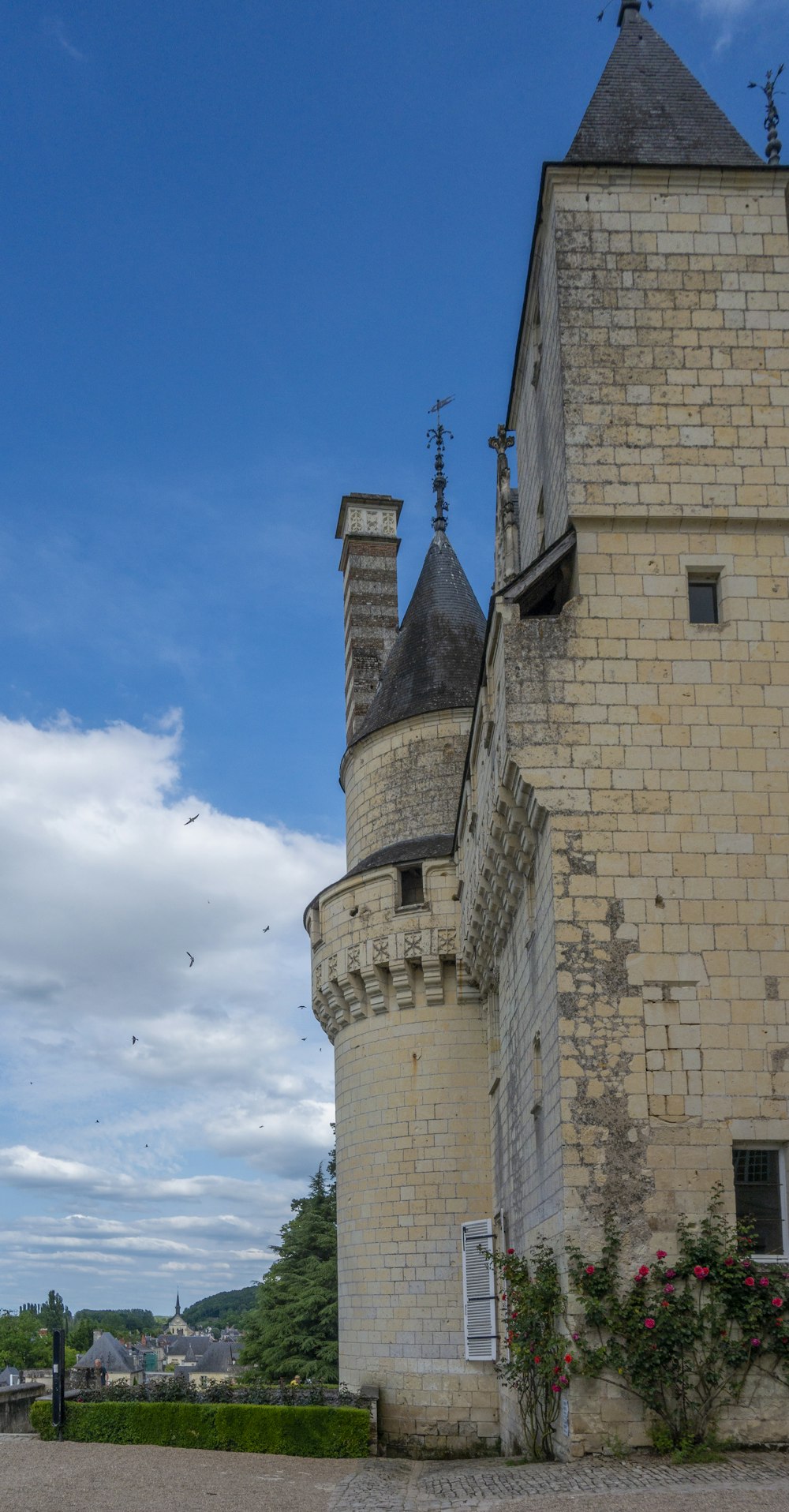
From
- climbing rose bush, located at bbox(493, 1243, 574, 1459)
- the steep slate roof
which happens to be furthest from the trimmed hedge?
the steep slate roof

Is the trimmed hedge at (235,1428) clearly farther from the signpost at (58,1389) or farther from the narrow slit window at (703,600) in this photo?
the narrow slit window at (703,600)

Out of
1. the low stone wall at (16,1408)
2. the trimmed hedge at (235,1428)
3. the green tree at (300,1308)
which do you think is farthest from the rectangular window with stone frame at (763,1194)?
the green tree at (300,1308)

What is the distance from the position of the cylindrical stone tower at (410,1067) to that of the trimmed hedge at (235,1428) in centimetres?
115

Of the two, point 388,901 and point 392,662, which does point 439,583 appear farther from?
point 388,901

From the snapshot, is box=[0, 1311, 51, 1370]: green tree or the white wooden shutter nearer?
the white wooden shutter

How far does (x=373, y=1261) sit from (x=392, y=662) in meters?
8.69

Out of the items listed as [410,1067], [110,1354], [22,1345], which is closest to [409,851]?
[410,1067]

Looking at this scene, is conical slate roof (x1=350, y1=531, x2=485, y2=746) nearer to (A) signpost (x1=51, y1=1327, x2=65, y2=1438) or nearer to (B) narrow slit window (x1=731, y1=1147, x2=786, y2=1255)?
(A) signpost (x1=51, y1=1327, x2=65, y2=1438)

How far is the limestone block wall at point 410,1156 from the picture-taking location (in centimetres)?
1567

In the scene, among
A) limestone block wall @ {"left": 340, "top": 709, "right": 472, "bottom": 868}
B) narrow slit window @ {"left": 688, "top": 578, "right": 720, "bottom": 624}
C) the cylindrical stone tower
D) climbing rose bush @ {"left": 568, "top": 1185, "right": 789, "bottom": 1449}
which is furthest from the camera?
limestone block wall @ {"left": 340, "top": 709, "right": 472, "bottom": 868}

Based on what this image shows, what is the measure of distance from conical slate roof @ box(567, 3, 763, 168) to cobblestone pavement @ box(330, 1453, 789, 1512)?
9780mm

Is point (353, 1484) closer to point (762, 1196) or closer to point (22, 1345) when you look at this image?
point (762, 1196)

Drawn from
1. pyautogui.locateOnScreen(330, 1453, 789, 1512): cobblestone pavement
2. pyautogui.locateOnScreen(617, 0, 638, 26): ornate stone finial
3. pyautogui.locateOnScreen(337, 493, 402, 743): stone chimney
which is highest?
pyautogui.locateOnScreen(617, 0, 638, 26): ornate stone finial

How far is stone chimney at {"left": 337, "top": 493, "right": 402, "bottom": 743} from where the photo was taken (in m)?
23.0
